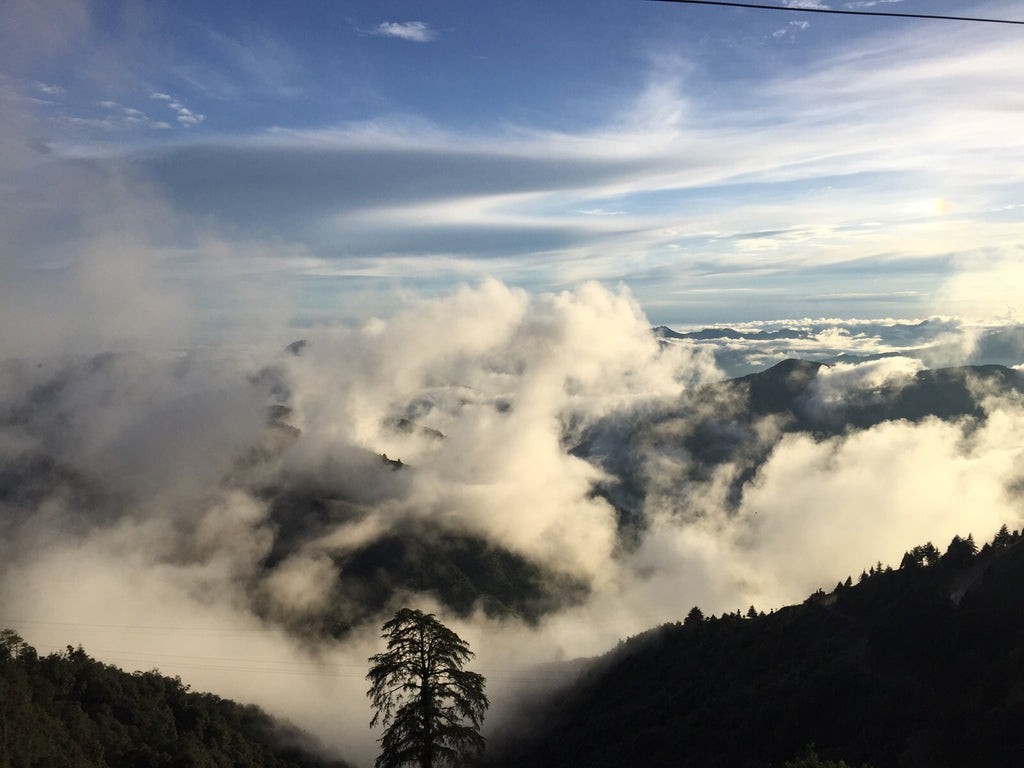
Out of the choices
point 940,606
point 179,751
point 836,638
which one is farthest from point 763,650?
point 179,751

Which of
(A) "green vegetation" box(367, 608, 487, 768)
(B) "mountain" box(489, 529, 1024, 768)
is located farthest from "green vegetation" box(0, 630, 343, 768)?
(B) "mountain" box(489, 529, 1024, 768)

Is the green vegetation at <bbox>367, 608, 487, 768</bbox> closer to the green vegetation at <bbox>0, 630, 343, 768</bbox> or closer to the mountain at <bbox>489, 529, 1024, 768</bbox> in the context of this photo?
the green vegetation at <bbox>0, 630, 343, 768</bbox>

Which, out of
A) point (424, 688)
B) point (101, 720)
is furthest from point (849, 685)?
point (101, 720)

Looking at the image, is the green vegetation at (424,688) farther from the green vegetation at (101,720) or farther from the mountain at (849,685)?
the mountain at (849,685)

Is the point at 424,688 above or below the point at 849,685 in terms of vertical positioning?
below

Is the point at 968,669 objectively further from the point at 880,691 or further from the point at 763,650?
the point at 763,650

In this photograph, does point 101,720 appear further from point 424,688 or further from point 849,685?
point 849,685

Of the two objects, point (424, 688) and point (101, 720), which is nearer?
point (424, 688)
